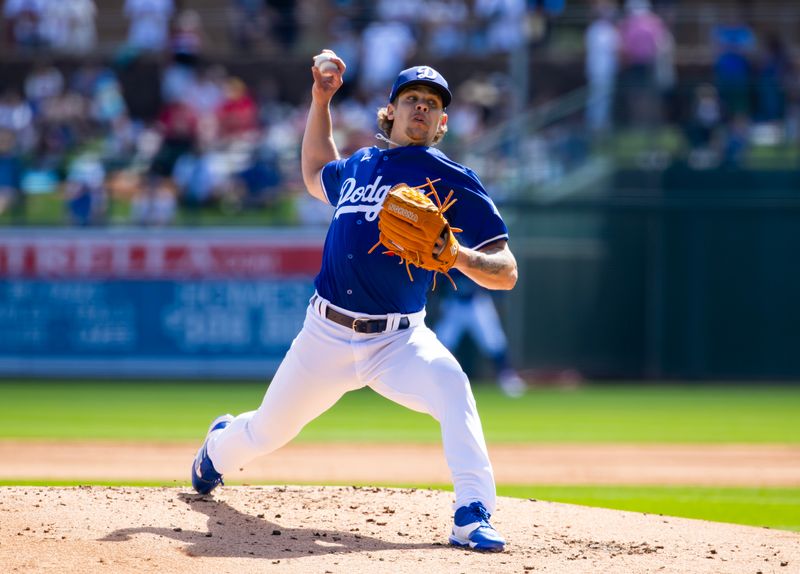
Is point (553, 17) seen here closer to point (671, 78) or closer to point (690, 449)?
point (671, 78)

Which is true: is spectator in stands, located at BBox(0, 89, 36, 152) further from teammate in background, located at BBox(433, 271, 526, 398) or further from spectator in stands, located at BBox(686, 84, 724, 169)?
spectator in stands, located at BBox(686, 84, 724, 169)

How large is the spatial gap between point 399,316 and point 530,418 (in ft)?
21.7

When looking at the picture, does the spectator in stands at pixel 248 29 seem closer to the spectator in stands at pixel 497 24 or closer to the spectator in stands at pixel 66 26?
the spectator in stands at pixel 66 26

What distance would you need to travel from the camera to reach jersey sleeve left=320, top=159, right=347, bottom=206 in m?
5.16

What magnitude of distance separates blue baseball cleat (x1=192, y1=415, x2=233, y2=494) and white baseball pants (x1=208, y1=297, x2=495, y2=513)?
0.26 meters

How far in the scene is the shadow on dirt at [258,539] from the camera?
14.7 feet

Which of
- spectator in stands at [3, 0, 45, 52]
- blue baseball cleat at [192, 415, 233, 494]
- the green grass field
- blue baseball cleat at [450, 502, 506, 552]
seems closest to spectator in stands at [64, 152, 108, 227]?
the green grass field

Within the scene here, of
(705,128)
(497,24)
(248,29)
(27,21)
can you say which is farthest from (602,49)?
(27,21)

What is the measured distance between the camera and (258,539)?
4715 millimetres

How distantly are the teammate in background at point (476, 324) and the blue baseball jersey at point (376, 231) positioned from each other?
808 centimetres

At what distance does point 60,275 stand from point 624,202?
22.5ft

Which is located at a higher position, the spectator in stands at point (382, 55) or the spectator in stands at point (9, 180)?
the spectator in stands at point (382, 55)

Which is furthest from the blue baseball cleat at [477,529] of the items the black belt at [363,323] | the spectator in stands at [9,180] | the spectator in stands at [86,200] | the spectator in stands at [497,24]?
the spectator in stands at [497,24]

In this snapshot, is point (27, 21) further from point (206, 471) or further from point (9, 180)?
point (206, 471)
